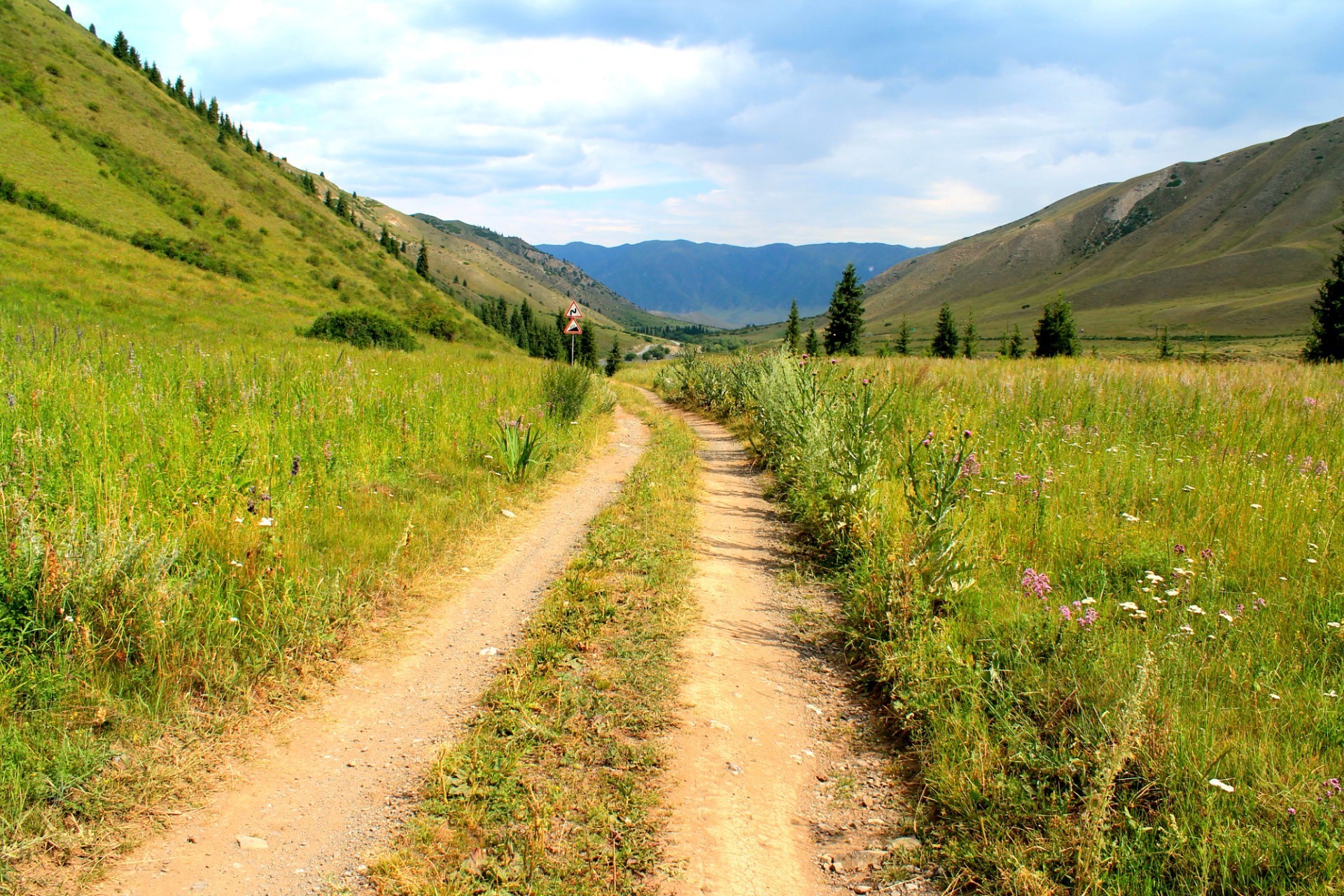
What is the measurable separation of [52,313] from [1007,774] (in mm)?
18001

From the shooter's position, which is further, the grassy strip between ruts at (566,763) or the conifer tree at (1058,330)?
the conifer tree at (1058,330)

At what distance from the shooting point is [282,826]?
2.60 m

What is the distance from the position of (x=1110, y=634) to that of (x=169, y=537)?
207 inches

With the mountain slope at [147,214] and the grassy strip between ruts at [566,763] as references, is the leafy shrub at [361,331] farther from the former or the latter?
the grassy strip between ruts at [566,763]

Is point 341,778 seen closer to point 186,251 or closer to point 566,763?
point 566,763

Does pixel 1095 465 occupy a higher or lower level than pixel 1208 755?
higher

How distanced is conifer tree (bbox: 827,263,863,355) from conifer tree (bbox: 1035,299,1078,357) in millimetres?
14518

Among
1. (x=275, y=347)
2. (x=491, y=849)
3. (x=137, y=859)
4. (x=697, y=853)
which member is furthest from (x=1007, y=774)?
(x=275, y=347)

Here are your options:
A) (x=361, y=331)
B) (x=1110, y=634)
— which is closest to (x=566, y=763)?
(x=1110, y=634)

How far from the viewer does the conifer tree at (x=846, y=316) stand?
→ 5566 cm

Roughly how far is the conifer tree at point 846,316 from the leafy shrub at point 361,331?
37.1 metres

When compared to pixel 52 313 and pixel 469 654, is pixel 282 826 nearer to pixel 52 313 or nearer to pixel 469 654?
pixel 469 654

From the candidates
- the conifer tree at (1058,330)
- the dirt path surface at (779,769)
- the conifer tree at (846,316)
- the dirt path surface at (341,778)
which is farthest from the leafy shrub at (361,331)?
the conifer tree at (1058,330)

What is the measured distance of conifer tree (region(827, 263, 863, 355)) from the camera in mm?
55656
